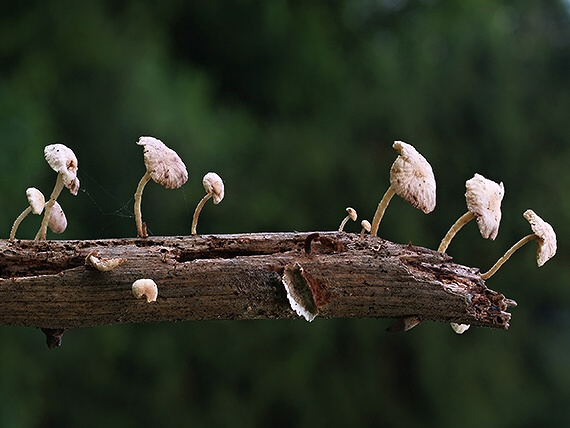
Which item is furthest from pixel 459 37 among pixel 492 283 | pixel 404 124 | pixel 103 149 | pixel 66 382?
pixel 66 382

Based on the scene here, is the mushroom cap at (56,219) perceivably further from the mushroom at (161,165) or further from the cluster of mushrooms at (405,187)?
the mushroom at (161,165)

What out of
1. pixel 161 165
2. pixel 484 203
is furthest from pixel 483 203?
pixel 161 165

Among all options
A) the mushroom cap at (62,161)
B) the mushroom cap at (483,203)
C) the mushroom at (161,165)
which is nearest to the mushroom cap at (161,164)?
the mushroom at (161,165)

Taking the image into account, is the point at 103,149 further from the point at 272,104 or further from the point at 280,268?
the point at 280,268

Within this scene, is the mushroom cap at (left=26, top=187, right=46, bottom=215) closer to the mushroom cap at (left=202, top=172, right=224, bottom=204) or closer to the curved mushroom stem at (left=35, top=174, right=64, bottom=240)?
the curved mushroom stem at (left=35, top=174, right=64, bottom=240)

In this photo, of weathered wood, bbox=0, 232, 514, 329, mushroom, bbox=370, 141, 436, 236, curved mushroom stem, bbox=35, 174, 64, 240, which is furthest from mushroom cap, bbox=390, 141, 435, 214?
curved mushroom stem, bbox=35, 174, 64, 240

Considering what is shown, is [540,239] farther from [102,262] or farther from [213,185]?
[102,262]
